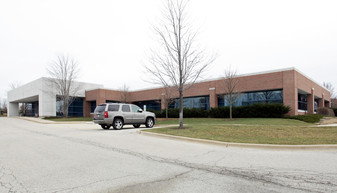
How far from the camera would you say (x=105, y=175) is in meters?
5.19

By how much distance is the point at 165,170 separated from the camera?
5.69 m

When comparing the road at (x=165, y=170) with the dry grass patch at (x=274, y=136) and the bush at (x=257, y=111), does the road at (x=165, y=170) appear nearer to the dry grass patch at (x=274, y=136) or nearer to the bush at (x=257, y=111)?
the dry grass patch at (x=274, y=136)

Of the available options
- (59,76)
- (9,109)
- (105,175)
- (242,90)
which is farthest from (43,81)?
(105,175)

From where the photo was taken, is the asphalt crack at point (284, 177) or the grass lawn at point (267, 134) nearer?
the asphalt crack at point (284, 177)

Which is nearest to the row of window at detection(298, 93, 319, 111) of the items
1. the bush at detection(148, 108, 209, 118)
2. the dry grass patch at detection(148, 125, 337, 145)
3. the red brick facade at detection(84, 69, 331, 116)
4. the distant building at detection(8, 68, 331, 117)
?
the distant building at detection(8, 68, 331, 117)

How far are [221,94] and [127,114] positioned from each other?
1693 centimetres

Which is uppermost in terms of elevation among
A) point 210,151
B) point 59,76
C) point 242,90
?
point 59,76

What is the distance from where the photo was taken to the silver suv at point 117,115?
52.7 feet

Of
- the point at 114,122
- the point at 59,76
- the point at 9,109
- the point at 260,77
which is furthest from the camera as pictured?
the point at 9,109

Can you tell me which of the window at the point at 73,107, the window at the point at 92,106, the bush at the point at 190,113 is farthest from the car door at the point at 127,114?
the window at the point at 92,106

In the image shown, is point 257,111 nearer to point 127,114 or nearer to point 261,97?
point 261,97

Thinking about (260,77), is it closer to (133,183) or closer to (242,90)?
(242,90)

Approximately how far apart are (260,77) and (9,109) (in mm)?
60539

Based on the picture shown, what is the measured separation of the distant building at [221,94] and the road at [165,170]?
19298mm
